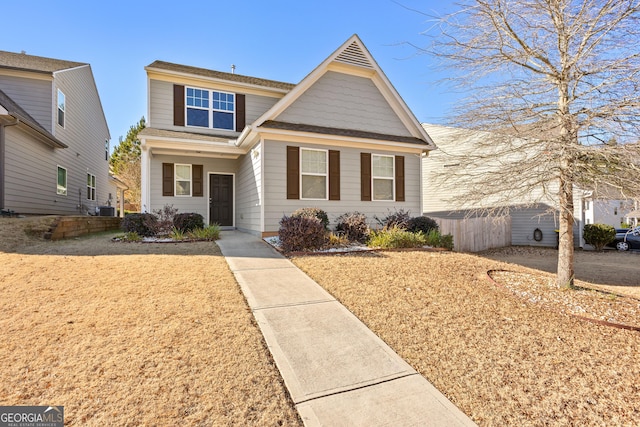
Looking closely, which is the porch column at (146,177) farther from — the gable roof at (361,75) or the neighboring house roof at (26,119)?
the gable roof at (361,75)

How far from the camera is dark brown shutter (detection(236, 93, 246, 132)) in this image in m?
11.9

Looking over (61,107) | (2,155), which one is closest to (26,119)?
(2,155)

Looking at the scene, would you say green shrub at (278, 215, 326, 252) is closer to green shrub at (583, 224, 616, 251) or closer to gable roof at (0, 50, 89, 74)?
gable roof at (0, 50, 89, 74)

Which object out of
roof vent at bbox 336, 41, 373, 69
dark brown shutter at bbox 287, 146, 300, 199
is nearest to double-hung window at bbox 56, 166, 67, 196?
dark brown shutter at bbox 287, 146, 300, 199

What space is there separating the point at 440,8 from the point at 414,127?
6.65 m

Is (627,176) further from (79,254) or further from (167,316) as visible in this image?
(79,254)

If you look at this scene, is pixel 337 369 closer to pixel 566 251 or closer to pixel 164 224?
pixel 566 251

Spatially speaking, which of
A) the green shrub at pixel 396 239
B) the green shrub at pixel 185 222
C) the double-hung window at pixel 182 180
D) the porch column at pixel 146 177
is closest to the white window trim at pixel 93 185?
the porch column at pixel 146 177

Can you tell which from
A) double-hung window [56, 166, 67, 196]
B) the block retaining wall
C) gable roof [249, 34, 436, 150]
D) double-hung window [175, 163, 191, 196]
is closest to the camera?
the block retaining wall

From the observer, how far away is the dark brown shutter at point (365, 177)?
10.2 meters

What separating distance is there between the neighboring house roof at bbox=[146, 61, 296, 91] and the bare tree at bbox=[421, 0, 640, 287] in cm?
890

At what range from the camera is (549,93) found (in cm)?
491

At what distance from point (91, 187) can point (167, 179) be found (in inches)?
358

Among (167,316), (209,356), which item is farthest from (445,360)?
(167,316)
